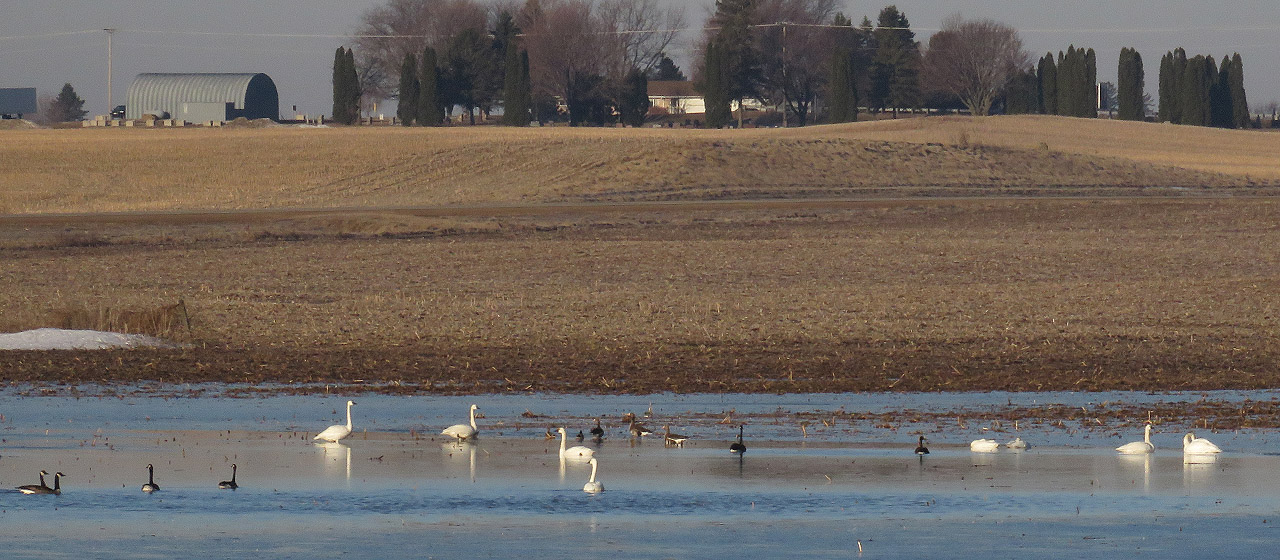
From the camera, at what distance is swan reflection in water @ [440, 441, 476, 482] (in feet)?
49.2

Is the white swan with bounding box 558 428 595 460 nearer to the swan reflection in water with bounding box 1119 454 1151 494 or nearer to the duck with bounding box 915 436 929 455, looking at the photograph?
the duck with bounding box 915 436 929 455

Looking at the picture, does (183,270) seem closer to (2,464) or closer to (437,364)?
(437,364)

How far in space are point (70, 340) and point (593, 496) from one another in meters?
12.5

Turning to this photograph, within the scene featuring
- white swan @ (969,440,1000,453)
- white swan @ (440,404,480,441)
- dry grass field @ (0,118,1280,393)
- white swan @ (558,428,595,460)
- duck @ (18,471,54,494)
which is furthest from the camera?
dry grass field @ (0,118,1280,393)

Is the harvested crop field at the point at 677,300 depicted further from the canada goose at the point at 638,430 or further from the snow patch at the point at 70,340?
the canada goose at the point at 638,430

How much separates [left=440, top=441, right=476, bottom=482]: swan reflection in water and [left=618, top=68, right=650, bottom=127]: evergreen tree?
10065 centimetres

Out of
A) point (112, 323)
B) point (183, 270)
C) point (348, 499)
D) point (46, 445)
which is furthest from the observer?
point (183, 270)

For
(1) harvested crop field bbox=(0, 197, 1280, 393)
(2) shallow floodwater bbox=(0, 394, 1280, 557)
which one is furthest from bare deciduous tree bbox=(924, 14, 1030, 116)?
(2) shallow floodwater bbox=(0, 394, 1280, 557)

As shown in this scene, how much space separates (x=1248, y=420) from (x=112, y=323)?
1547 centimetres

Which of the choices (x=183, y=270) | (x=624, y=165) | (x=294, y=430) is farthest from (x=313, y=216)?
(x=294, y=430)

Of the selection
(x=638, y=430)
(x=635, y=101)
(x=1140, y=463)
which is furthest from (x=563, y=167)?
(x=1140, y=463)

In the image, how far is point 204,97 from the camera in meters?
144

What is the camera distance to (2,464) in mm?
14711

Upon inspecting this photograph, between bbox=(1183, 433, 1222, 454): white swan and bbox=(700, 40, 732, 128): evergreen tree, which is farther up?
bbox=(700, 40, 732, 128): evergreen tree
